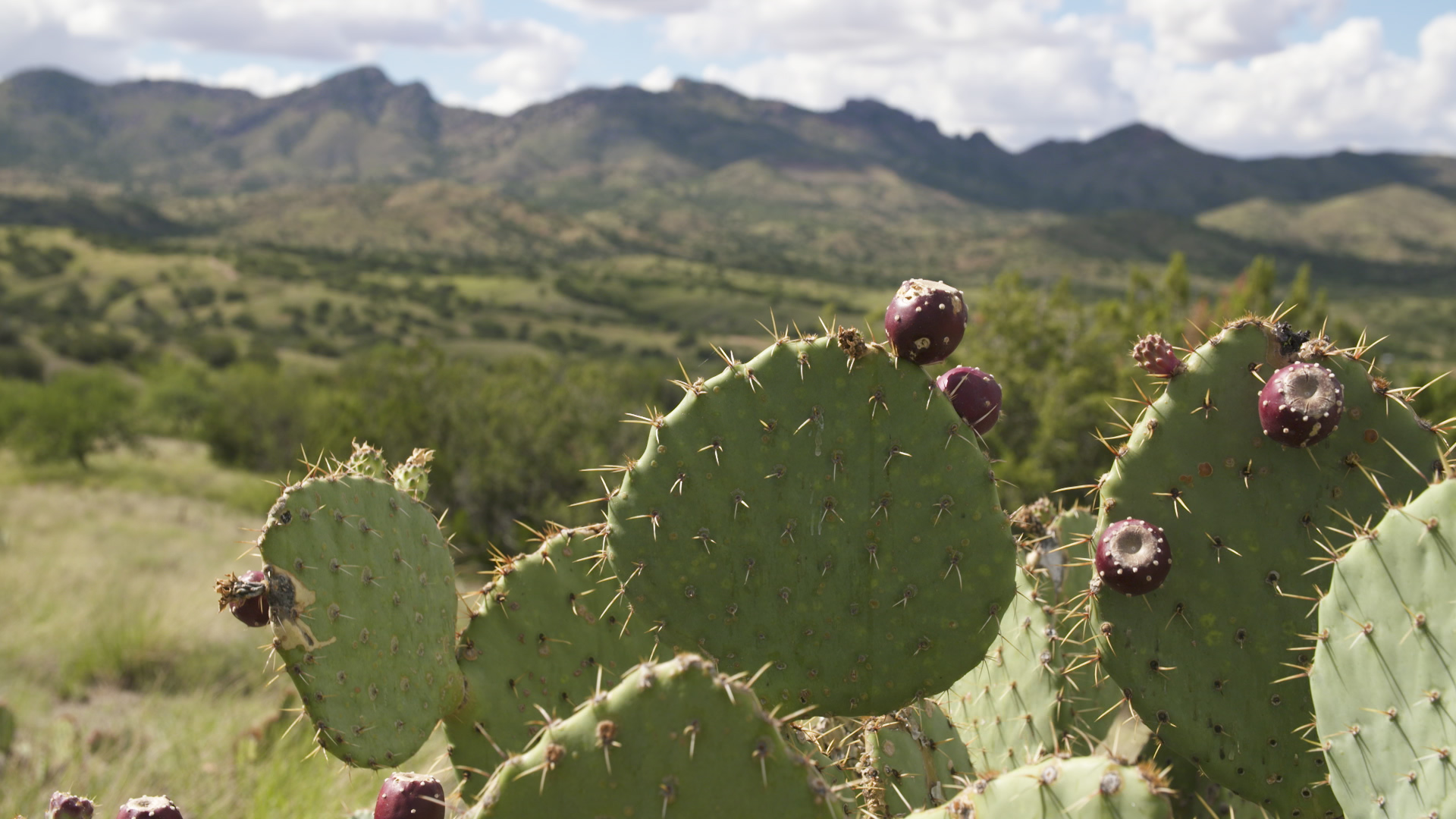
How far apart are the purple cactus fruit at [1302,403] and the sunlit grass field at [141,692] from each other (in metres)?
2.05

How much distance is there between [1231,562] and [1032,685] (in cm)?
61

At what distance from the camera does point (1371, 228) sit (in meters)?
180

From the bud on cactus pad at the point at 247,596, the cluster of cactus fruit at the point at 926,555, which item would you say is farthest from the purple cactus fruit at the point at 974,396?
the bud on cactus pad at the point at 247,596

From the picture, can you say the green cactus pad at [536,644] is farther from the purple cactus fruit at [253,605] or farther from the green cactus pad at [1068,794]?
the green cactus pad at [1068,794]

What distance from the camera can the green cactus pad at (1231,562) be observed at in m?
2.06

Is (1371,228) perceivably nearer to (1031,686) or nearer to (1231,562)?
(1031,686)

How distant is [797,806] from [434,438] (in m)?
31.0

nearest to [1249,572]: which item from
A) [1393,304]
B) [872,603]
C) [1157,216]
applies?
[872,603]

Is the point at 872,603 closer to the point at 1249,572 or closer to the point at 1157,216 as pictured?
the point at 1249,572

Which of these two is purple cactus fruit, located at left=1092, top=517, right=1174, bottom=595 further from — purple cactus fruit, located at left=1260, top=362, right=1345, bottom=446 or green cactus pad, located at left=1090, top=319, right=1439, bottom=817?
purple cactus fruit, located at left=1260, top=362, right=1345, bottom=446

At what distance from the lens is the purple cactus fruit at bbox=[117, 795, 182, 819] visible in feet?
5.57

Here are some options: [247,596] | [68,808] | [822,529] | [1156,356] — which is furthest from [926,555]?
[68,808]

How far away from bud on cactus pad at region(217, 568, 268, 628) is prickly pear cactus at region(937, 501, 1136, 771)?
1.48 metres

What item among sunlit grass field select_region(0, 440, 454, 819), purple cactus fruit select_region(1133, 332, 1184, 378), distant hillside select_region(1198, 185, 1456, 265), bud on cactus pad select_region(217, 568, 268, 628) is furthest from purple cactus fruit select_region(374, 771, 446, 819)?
distant hillside select_region(1198, 185, 1456, 265)
